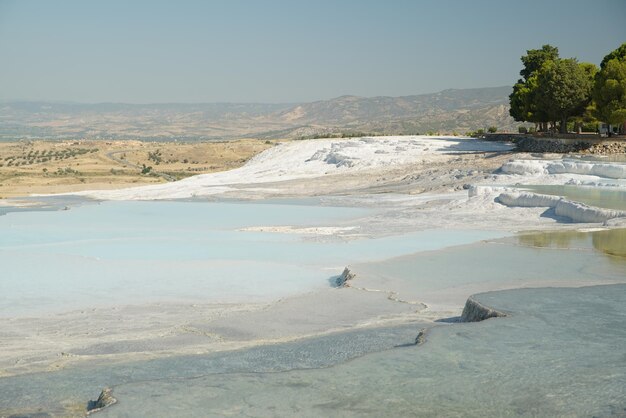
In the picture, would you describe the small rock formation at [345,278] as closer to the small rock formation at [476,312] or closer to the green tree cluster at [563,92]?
the small rock formation at [476,312]

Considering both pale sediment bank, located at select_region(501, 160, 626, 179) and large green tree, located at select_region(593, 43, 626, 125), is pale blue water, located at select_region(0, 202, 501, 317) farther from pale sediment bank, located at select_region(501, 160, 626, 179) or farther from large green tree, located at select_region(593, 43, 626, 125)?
large green tree, located at select_region(593, 43, 626, 125)

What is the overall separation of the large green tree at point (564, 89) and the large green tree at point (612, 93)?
96.6 inches

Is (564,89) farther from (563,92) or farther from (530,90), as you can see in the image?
(530,90)

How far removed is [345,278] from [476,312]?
359 cm

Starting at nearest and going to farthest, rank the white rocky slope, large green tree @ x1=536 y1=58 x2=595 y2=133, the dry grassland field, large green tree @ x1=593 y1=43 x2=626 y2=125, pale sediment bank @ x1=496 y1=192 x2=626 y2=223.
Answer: pale sediment bank @ x1=496 y1=192 x2=626 y2=223, the white rocky slope, large green tree @ x1=593 y1=43 x2=626 y2=125, large green tree @ x1=536 y1=58 x2=595 y2=133, the dry grassland field

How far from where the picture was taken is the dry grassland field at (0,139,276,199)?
42719mm

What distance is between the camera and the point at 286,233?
1933cm

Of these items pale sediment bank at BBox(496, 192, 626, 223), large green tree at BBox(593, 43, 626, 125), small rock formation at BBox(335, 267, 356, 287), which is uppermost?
large green tree at BBox(593, 43, 626, 125)

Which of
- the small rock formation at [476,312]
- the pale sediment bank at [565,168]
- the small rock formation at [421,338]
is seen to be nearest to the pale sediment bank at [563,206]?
the pale sediment bank at [565,168]

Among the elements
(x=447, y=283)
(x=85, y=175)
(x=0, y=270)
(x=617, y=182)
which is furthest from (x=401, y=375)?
(x=85, y=175)

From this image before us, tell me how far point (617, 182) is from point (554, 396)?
19420 millimetres

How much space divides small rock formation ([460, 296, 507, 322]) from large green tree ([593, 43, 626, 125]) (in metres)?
28.6

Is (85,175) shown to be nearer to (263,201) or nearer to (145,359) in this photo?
(263,201)

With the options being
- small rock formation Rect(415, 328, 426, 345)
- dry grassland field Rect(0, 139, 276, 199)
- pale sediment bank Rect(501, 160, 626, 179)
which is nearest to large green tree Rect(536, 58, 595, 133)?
pale sediment bank Rect(501, 160, 626, 179)
